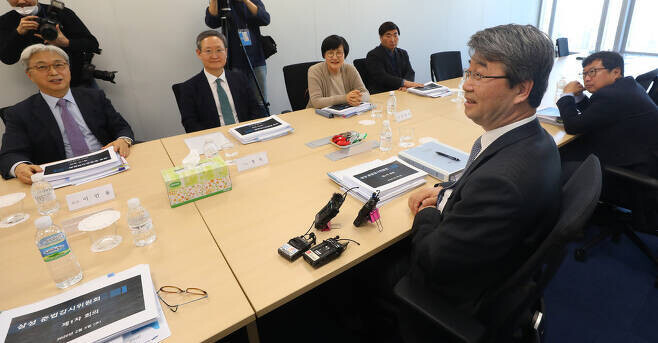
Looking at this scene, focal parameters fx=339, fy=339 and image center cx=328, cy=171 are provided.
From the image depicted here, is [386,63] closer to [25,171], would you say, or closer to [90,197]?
[90,197]

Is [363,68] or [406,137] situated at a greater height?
[363,68]

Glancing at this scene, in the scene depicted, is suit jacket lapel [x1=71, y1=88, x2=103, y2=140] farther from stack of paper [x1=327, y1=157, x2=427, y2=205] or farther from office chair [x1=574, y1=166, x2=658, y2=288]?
office chair [x1=574, y1=166, x2=658, y2=288]

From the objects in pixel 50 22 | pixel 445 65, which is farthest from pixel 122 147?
pixel 445 65

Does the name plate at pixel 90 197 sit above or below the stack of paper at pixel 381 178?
above

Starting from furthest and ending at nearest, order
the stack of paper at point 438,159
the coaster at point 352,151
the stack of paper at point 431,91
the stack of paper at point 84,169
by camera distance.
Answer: the stack of paper at point 431,91 → the coaster at point 352,151 → the stack of paper at point 84,169 → the stack of paper at point 438,159

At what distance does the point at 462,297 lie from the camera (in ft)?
3.50

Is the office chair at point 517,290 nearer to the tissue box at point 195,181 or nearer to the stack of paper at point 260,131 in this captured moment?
the tissue box at point 195,181

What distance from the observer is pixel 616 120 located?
6.93 feet

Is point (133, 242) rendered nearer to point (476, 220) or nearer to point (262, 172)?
point (262, 172)

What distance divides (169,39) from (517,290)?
158 inches

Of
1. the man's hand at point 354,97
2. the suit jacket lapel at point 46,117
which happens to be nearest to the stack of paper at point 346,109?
the man's hand at point 354,97

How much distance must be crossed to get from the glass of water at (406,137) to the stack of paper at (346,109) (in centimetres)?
52

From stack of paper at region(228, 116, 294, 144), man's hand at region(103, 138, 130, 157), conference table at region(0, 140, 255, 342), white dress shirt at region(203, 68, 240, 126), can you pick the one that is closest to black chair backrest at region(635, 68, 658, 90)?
stack of paper at region(228, 116, 294, 144)

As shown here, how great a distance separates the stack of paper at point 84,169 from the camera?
173cm
